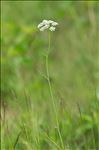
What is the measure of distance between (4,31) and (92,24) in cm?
82

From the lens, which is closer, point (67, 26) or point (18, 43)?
point (18, 43)

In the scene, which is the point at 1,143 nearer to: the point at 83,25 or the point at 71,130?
the point at 71,130

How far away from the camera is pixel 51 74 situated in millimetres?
4895

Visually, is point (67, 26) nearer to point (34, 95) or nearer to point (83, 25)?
point (83, 25)

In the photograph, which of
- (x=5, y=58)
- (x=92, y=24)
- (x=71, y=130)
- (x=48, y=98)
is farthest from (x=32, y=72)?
(x=71, y=130)

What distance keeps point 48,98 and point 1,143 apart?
0.96m

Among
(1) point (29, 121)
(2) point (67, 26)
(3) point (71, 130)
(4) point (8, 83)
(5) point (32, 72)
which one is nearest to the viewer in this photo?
(1) point (29, 121)

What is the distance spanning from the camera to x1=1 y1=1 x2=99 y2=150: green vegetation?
10.5 feet

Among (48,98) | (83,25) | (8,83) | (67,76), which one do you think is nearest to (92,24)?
(83,25)

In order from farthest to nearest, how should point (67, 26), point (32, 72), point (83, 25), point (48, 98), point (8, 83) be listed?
point (67, 26) → point (83, 25) → point (32, 72) → point (8, 83) → point (48, 98)

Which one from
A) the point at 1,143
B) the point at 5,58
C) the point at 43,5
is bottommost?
the point at 1,143

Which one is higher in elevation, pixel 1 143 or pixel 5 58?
pixel 5 58

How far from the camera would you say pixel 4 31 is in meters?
4.95

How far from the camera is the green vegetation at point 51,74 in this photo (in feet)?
10.5
